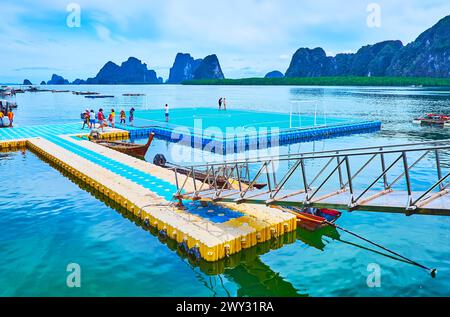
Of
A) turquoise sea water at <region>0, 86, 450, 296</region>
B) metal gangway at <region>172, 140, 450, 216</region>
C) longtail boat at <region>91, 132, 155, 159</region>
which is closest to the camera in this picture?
metal gangway at <region>172, 140, 450, 216</region>

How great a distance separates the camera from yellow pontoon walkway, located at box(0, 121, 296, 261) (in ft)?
43.1

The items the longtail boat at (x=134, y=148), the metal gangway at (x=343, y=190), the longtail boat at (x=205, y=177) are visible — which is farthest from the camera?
the longtail boat at (x=134, y=148)

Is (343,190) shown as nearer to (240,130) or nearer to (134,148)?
(134,148)

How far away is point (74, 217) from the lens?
17.1m

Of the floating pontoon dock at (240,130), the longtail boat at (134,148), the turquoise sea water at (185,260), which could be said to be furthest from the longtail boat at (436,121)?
the longtail boat at (134,148)

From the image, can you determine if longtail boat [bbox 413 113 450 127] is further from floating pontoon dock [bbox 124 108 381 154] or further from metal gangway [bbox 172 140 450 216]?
metal gangway [bbox 172 140 450 216]

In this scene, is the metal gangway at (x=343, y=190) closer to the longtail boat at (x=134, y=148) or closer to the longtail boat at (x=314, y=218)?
the longtail boat at (x=314, y=218)

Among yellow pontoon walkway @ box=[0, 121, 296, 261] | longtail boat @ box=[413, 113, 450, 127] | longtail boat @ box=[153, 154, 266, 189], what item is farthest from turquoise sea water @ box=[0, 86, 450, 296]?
longtail boat @ box=[413, 113, 450, 127]

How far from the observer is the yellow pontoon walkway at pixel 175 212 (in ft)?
43.1

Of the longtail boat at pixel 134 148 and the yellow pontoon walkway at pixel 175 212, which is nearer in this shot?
the yellow pontoon walkway at pixel 175 212

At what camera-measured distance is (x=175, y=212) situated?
15625 millimetres

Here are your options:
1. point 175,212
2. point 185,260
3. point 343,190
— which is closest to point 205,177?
point 175,212

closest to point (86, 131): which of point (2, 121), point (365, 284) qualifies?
point (2, 121)

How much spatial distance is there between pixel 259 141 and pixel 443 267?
22542 mm
